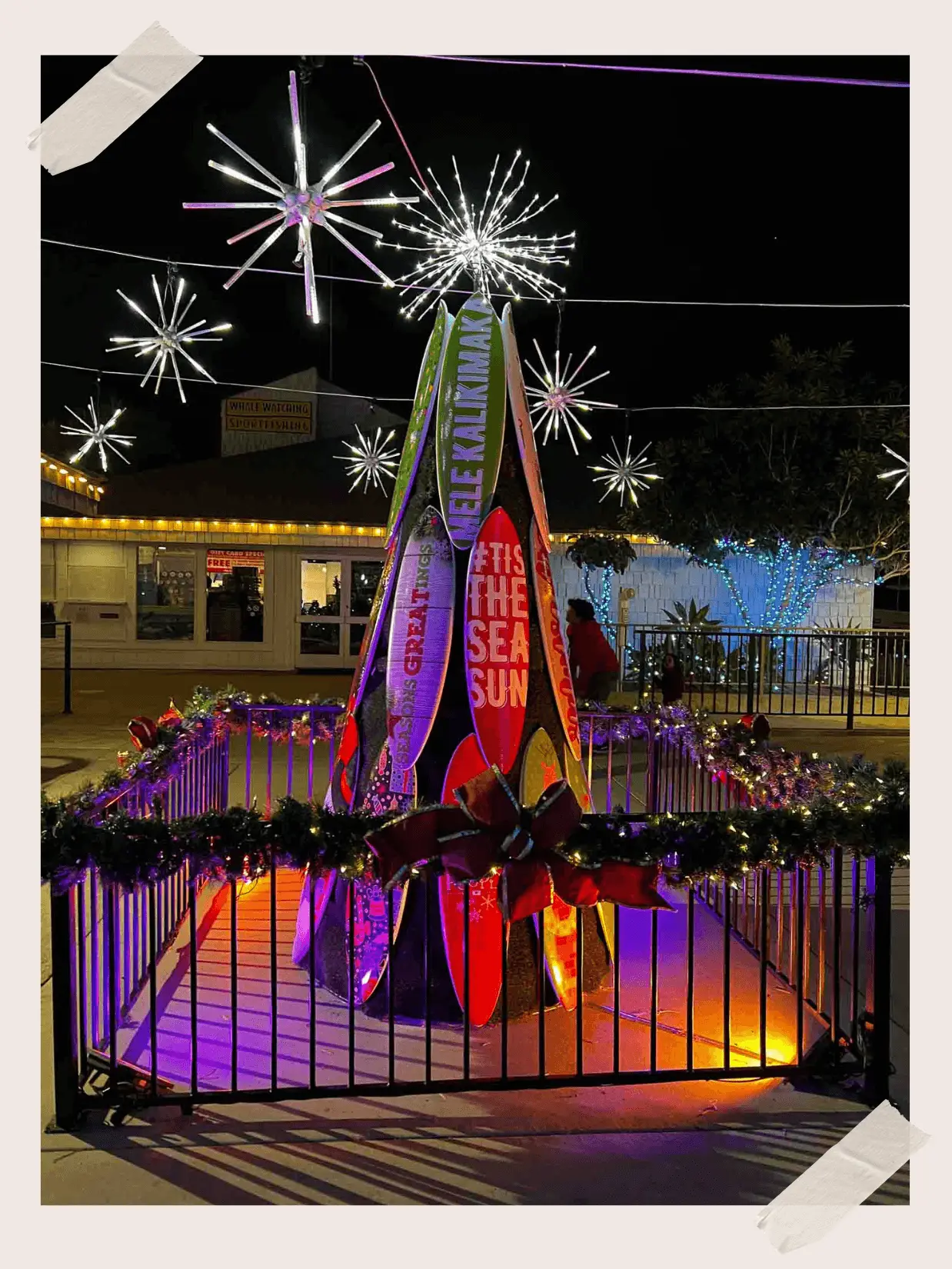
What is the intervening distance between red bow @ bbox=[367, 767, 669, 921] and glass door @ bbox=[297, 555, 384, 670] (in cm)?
1736

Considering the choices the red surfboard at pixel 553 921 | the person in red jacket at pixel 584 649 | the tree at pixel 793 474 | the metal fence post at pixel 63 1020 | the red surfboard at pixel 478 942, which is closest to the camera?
the metal fence post at pixel 63 1020

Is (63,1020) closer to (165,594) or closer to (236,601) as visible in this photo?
(236,601)

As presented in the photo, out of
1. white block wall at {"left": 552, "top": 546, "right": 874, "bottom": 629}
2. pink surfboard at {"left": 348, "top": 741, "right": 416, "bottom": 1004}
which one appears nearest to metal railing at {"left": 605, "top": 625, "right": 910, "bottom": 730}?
white block wall at {"left": 552, "top": 546, "right": 874, "bottom": 629}

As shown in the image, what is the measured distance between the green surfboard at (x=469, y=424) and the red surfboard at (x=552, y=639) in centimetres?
40

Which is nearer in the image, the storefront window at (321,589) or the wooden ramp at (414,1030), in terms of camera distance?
the wooden ramp at (414,1030)

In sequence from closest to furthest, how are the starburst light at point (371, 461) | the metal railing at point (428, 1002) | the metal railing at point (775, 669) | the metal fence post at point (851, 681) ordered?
the metal railing at point (428, 1002)
the metal fence post at point (851, 681)
the metal railing at point (775, 669)
the starburst light at point (371, 461)

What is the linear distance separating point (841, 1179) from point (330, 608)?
60.3 feet

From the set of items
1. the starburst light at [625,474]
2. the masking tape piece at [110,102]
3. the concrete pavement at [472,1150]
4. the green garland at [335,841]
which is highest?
the starburst light at [625,474]

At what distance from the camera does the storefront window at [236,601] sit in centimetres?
2091

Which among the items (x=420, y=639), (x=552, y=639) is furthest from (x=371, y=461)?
(x=420, y=639)

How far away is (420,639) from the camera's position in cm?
495

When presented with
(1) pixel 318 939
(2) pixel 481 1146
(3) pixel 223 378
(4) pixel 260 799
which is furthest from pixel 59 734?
(3) pixel 223 378

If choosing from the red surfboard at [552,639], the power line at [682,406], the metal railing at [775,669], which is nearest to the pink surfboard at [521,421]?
the red surfboard at [552,639]

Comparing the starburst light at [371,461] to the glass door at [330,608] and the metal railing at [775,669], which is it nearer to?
the glass door at [330,608]
